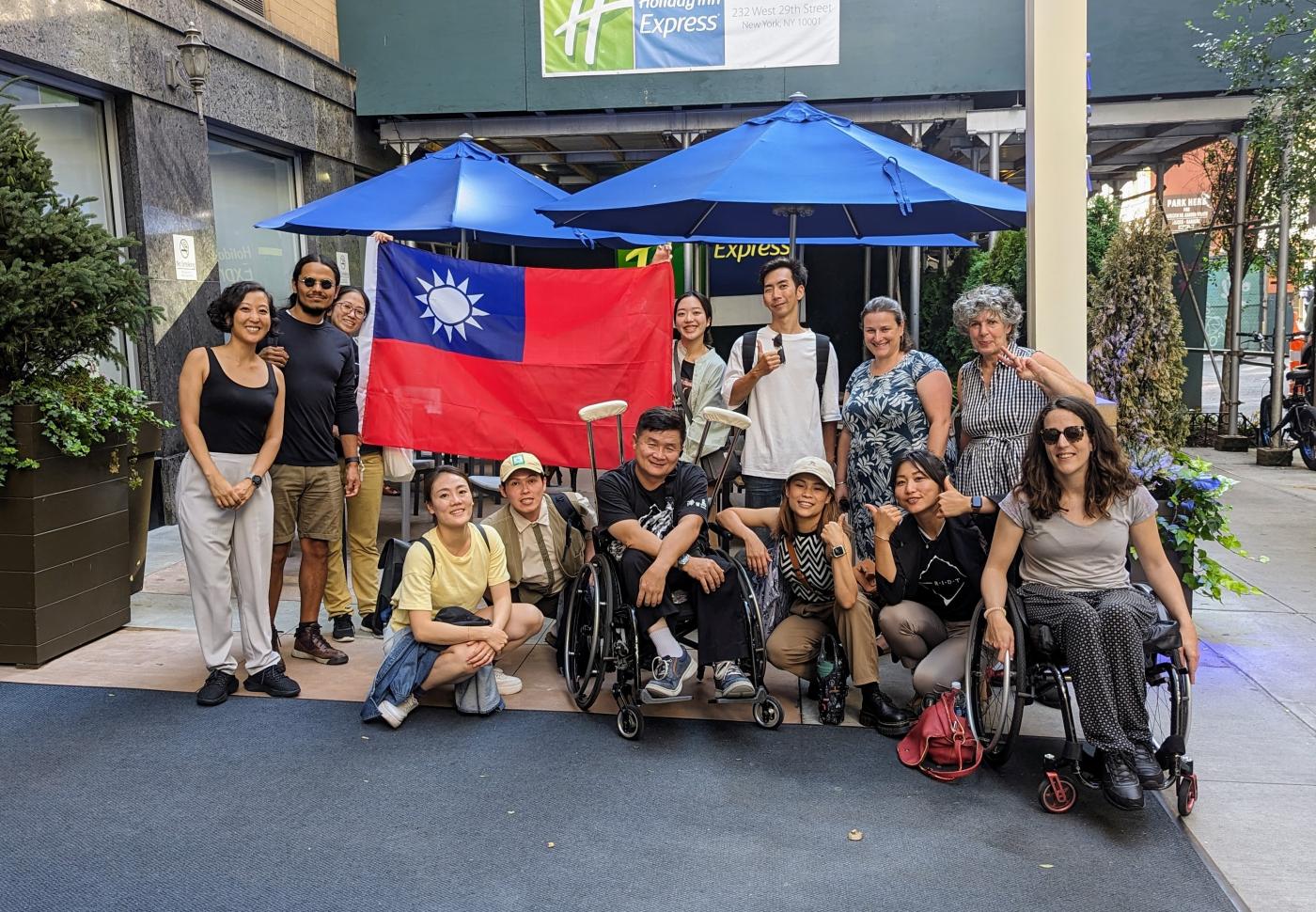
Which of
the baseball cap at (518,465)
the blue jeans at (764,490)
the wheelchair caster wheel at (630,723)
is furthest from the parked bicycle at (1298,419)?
the wheelchair caster wheel at (630,723)

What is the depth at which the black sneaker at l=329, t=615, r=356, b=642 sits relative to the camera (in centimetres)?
503

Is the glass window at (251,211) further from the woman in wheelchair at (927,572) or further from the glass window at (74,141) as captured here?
the woman in wheelchair at (927,572)

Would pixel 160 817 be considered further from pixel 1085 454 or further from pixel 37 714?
pixel 1085 454

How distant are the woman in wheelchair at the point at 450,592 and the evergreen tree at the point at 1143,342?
3.28 metres

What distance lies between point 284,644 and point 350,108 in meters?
7.12

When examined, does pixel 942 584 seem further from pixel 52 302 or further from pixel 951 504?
pixel 52 302

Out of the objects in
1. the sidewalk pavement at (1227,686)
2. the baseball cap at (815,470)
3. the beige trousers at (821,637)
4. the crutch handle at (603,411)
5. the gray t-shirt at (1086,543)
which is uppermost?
the crutch handle at (603,411)

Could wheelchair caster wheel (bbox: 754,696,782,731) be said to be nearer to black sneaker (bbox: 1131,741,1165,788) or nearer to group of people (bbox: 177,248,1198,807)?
group of people (bbox: 177,248,1198,807)

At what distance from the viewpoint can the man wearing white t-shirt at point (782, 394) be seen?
184 inches

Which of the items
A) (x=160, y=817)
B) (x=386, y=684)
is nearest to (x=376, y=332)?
(x=386, y=684)

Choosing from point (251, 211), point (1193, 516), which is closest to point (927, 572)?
point (1193, 516)

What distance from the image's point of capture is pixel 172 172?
7711mm

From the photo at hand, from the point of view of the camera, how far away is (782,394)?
4695 mm

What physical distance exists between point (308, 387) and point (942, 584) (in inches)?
109
